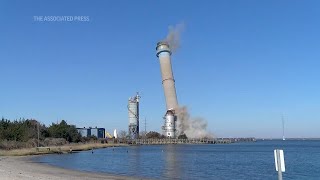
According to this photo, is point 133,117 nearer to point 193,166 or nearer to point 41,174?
point 193,166

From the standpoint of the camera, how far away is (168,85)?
166750mm

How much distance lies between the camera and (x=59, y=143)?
11588 centimetres

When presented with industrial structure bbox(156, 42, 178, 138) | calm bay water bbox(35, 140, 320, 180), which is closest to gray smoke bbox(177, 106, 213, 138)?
industrial structure bbox(156, 42, 178, 138)

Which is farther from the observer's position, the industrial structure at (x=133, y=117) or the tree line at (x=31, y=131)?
the industrial structure at (x=133, y=117)

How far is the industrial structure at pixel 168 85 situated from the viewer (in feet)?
550

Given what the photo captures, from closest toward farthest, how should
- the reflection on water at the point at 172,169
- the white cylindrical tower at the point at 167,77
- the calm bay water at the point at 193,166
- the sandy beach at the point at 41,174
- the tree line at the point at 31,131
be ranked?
1. the sandy beach at the point at 41,174
2. the reflection on water at the point at 172,169
3. the calm bay water at the point at 193,166
4. the tree line at the point at 31,131
5. the white cylindrical tower at the point at 167,77

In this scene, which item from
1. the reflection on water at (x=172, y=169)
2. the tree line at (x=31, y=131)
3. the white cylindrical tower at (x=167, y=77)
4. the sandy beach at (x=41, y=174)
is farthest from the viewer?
the white cylindrical tower at (x=167, y=77)

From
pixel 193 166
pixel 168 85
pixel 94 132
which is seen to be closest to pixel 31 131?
pixel 193 166

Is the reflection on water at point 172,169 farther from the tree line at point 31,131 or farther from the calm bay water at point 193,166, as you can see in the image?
the tree line at point 31,131

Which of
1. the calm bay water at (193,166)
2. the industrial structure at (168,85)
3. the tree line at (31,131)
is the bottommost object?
the calm bay water at (193,166)

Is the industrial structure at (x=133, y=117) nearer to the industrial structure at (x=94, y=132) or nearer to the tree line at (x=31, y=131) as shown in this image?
the industrial structure at (x=94, y=132)

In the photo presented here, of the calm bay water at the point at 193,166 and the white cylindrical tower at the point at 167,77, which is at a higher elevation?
the white cylindrical tower at the point at 167,77

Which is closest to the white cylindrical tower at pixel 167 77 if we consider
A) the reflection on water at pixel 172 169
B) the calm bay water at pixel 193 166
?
the calm bay water at pixel 193 166

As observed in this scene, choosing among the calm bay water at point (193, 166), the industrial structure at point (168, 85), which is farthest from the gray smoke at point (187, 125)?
the calm bay water at point (193, 166)
